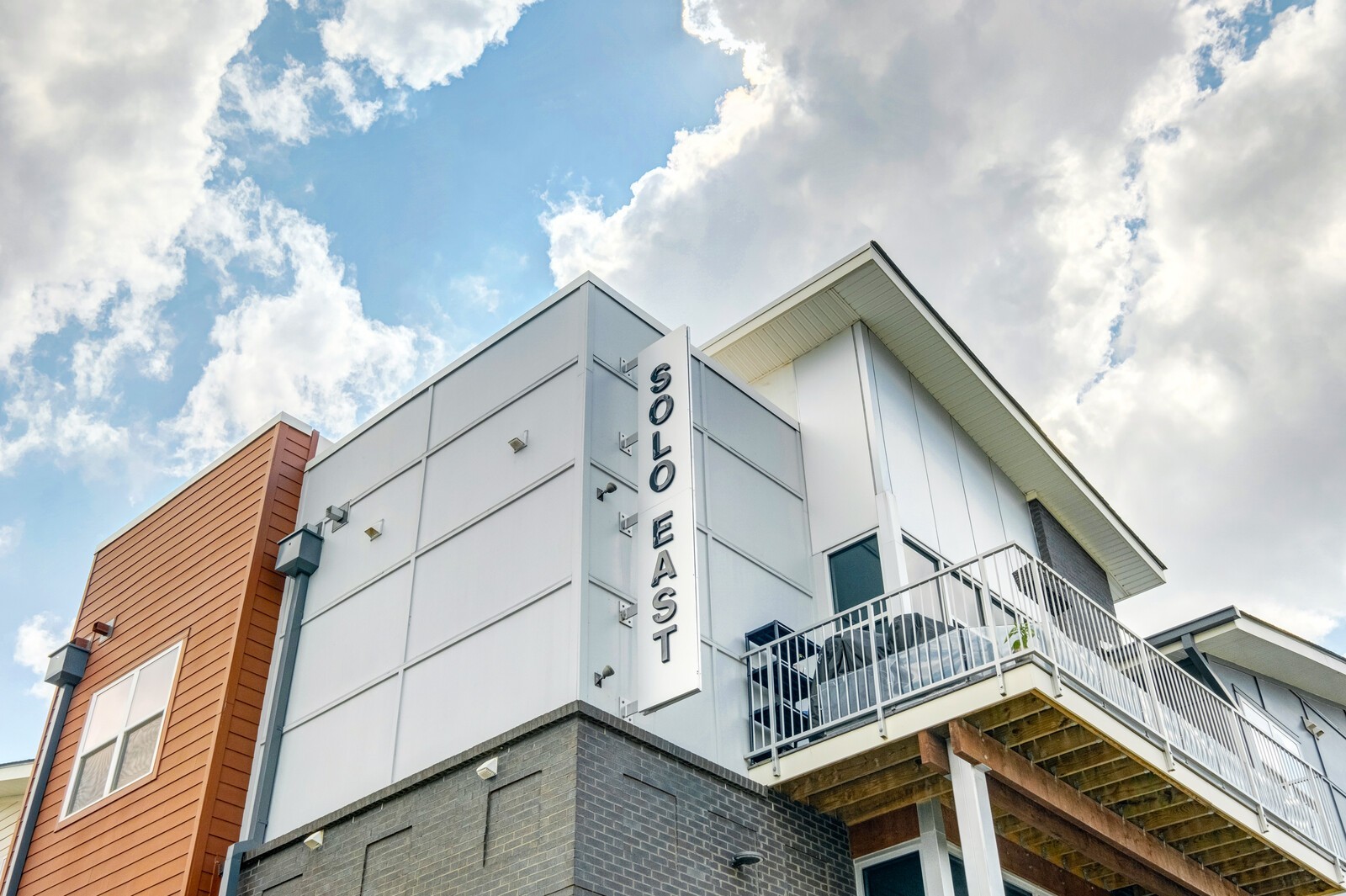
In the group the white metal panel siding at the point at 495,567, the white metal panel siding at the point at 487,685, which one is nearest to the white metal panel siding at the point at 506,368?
the white metal panel siding at the point at 495,567

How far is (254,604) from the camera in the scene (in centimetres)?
1295

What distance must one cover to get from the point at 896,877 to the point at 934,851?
54 centimetres

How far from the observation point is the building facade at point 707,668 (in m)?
9.09

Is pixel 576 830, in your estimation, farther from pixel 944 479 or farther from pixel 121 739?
pixel 121 739

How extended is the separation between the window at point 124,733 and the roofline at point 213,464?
2637 mm

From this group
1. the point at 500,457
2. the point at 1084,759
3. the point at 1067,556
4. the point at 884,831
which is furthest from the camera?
the point at 1067,556

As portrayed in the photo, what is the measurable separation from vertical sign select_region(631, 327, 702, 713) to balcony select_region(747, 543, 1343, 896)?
1398 millimetres

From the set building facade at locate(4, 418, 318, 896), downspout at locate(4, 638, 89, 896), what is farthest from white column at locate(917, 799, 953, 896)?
downspout at locate(4, 638, 89, 896)

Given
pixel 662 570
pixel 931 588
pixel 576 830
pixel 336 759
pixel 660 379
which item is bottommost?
pixel 576 830

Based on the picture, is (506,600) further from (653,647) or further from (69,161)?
(69,161)

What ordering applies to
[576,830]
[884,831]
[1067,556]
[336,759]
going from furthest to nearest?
[1067,556], [336,759], [884,831], [576,830]

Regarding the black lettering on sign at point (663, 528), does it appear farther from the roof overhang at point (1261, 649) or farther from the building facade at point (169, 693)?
the roof overhang at point (1261, 649)

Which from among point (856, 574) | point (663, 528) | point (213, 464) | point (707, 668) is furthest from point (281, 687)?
point (856, 574)

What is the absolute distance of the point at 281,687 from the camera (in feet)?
40.7
